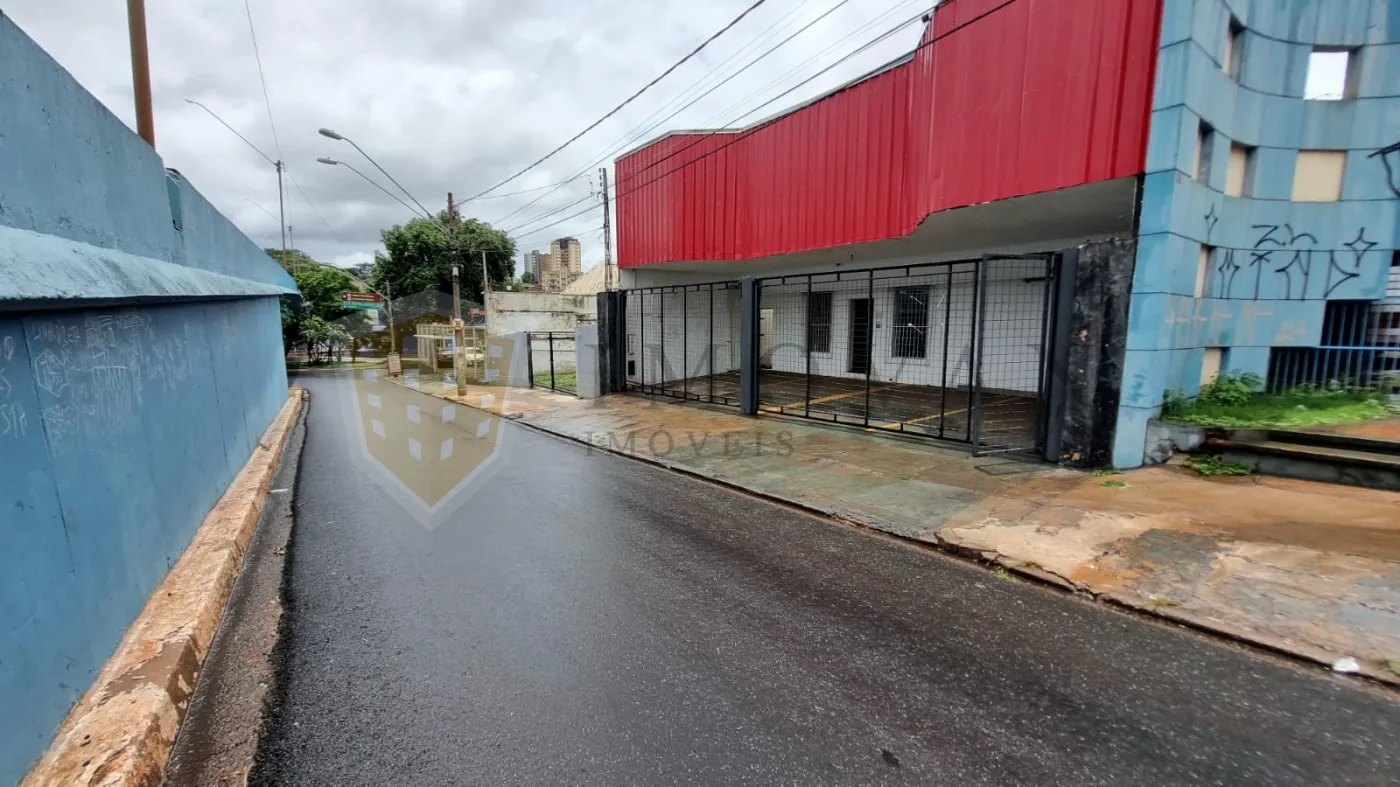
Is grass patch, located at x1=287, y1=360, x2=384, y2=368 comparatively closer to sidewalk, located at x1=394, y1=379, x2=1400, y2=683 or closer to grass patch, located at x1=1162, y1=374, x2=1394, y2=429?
sidewalk, located at x1=394, y1=379, x2=1400, y2=683

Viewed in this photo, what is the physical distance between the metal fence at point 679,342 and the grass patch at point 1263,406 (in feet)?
26.3

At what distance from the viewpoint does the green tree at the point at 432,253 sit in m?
30.6

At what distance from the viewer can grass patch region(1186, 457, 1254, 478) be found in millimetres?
5559

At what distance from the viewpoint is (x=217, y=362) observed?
6066 millimetres

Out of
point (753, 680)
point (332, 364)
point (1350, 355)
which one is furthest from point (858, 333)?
point (332, 364)

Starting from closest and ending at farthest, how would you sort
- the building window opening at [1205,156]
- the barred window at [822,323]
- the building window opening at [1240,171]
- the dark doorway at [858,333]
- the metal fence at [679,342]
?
the building window opening at [1205,156] → the building window opening at [1240,171] → the metal fence at [679,342] → the dark doorway at [858,333] → the barred window at [822,323]

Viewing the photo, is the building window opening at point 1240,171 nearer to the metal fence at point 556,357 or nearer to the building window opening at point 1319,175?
the building window opening at point 1319,175

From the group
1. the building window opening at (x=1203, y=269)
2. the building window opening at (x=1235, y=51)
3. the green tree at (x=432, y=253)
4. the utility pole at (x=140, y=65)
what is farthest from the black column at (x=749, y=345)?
the green tree at (x=432, y=253)

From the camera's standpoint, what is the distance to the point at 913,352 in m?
12.9

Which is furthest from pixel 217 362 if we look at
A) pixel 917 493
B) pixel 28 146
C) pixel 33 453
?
pixel 917 493

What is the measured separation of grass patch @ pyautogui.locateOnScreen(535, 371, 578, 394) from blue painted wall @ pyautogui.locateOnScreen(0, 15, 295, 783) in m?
10.9

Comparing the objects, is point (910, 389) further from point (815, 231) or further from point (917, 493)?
point (917, 493)

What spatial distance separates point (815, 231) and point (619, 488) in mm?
6813

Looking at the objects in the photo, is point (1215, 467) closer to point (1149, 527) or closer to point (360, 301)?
point (1149, 527)
